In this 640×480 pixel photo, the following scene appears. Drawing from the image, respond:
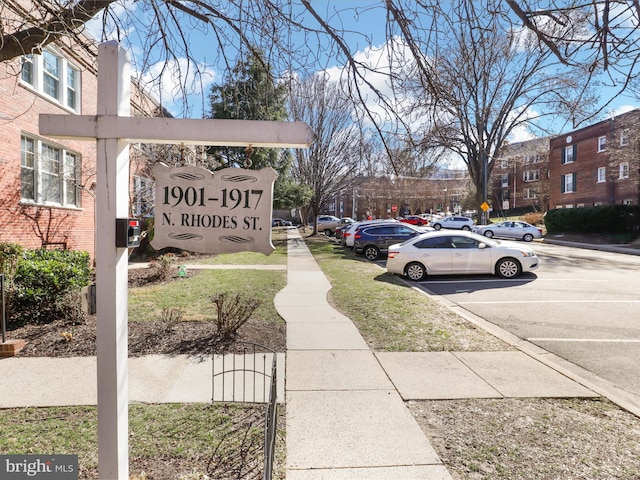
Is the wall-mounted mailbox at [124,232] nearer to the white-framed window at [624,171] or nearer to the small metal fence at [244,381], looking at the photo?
the small metal fence at [244,381]

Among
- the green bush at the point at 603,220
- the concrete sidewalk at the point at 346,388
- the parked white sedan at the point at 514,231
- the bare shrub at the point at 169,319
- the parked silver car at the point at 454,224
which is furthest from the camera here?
the parked silver car at the point at 454,224

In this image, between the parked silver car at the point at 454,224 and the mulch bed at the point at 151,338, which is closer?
the mulch bed at the point at 151,338

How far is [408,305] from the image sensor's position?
8328 millimetres

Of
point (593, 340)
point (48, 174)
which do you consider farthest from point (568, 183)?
point (48, 174)

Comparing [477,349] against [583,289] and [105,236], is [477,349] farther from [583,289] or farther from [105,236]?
[583,289]

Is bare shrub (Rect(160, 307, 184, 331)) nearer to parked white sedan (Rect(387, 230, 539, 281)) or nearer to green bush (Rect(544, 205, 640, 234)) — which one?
parked white sedan (Rect(387, 230, 539, 281))

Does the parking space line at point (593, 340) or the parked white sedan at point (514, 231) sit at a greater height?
the parked white sedan at point (514, 231)

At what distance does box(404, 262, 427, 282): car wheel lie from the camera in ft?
39.8

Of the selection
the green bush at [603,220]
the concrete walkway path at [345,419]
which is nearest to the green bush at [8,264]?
the concrete walkway path at [345,419]

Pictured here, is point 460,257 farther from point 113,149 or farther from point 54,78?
point 54,78

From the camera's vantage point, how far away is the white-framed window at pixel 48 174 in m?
11.0

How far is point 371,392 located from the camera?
425 cm

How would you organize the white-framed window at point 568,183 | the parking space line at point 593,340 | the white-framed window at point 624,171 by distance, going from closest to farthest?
the parking space line at point 593,340, the white-framed window at point 624,171, the white-framed window at point 568,183

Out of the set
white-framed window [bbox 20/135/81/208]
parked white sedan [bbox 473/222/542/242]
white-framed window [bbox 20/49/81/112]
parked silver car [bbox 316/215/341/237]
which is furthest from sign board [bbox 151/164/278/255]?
parked silver car [bbox 316/215/341/237]
